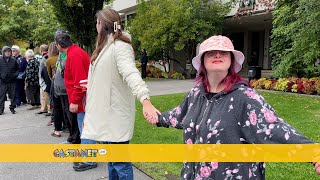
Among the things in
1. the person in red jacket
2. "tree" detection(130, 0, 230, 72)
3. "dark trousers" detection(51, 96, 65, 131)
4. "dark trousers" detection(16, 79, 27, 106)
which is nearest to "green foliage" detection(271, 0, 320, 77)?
"tree" detection(130, 0, 230, 72)

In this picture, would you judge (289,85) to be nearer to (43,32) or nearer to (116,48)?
(116,48)

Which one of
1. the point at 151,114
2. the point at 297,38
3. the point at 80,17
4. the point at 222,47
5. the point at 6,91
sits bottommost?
the point at 6,91

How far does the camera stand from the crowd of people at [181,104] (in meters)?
1.93

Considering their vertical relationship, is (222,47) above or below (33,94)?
above

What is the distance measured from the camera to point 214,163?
80.6 inches

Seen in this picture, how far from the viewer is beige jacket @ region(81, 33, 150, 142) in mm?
3070

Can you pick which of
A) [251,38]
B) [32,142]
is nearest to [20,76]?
[32,142]

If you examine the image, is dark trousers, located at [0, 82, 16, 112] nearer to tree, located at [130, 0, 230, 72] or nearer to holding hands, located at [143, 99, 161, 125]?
holding hands, located at [143, 99, 161, 125]

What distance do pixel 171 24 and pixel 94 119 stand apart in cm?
1477

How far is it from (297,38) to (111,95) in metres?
9.71

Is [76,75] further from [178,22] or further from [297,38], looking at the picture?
[178,22]

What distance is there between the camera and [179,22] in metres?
17.4

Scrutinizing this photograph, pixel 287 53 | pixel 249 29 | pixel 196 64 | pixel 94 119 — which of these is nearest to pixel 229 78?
pixel 196 64

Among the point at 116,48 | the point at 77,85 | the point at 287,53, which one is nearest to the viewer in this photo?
the point at 116,48
